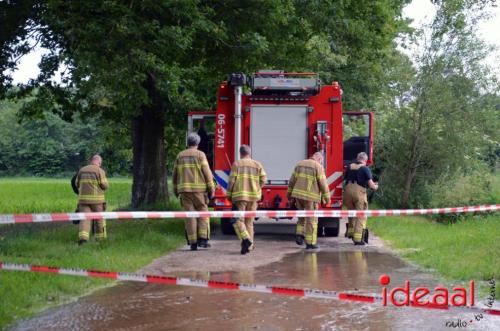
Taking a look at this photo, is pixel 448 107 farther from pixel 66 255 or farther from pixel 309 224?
pixel 66 255

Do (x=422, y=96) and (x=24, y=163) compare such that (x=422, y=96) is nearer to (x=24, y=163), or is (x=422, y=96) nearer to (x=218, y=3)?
(x=218, y=3)

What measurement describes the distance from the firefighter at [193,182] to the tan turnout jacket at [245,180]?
387mm

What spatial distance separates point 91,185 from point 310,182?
368 centimetres

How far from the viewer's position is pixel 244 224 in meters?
12.9

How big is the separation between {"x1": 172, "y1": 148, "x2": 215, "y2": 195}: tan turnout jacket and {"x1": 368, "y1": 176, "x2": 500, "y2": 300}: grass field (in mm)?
3329

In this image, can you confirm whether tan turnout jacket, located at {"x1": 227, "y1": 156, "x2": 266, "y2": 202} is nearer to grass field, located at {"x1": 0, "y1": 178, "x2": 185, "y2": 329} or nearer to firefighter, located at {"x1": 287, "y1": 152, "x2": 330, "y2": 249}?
firefighter, located at {"x1": 287, "y1": 152, "x2": 330, "y2": 249}

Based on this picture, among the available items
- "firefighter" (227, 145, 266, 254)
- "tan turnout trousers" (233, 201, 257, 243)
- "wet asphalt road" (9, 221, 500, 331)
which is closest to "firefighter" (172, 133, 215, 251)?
"firefighter" (227, 145, 266, 254)

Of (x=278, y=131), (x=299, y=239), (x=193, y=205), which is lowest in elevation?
(x=299, y=239)

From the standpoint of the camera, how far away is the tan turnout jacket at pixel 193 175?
12.8m

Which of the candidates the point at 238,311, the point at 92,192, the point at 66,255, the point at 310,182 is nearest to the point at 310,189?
the point at 310,182

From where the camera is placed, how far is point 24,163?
83.8 metres

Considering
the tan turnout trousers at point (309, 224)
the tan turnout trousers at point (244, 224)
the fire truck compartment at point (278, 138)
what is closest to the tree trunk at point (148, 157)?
the fire truck compartment at point (278, 138)

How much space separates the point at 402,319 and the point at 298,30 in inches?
532

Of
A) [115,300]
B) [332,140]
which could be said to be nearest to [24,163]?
[332,140]
